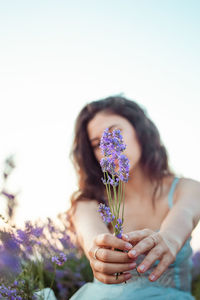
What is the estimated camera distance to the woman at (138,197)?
5.03 ft

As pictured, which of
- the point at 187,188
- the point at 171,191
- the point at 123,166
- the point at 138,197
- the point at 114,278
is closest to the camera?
the point at 123,166

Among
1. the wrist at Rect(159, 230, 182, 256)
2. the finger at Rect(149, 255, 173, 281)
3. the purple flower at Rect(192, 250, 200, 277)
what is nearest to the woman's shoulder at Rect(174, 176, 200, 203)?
the wrist at Rect(159, 230, 182, 256)

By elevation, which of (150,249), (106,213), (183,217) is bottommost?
(183,217)

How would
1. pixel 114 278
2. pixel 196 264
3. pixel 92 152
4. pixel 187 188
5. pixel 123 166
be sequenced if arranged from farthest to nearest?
1. pixel 196 264
2. pixel 92 152
3. pixel 187 188
4. pixel 114 278
5. pixel 123 166

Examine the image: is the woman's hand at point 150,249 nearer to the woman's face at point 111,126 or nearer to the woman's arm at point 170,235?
the woman's arm at point 170,235

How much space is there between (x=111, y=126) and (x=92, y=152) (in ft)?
2.08

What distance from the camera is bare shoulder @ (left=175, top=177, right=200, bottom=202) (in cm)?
216

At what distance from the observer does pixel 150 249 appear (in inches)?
41.5

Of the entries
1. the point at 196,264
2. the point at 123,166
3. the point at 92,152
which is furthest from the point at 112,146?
the point at 196,264

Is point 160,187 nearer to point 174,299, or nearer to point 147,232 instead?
point 174,299

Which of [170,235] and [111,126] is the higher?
[111,126]

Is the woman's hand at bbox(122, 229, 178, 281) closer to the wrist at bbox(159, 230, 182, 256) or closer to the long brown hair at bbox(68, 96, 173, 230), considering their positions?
the wrist at bbox(159, 230, 182, 256)

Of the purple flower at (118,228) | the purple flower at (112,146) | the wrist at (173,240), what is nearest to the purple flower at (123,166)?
the purple flower at (112,146)

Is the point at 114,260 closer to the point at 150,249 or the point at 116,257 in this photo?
the point at 116,257
